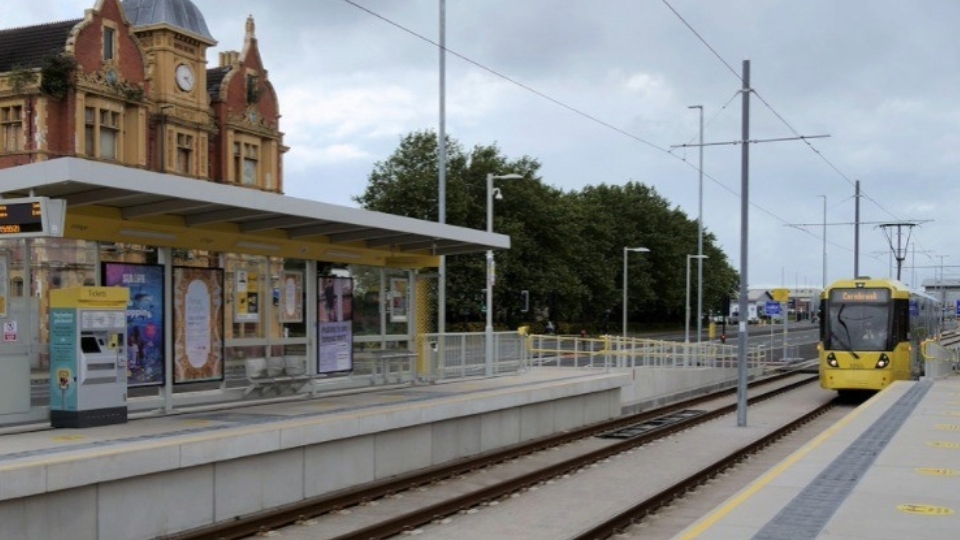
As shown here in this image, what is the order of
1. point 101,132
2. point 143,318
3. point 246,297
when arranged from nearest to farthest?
point 143,318 < point 246,297 < point 101,132

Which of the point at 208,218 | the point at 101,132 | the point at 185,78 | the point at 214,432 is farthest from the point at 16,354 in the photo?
the point at 185,78

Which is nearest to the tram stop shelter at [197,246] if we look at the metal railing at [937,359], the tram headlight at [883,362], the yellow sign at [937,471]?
the yellow sign at [937,471]

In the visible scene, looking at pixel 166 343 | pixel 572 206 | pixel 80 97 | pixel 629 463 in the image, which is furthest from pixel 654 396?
pixel 572 206

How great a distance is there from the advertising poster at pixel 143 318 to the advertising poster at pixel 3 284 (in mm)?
1330

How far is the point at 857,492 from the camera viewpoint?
1027 centimetres

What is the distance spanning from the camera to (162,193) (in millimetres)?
11008

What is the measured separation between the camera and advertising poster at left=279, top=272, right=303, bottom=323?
15.8m

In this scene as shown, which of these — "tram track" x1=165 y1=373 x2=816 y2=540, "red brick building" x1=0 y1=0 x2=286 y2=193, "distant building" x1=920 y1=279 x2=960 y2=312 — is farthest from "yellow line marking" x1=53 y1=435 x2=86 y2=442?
"distant building" x1=920 y1=279 x2=960 y2=312

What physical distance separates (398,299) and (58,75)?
27.4m

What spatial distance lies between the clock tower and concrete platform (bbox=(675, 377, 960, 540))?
36.8m

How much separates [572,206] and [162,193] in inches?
2209

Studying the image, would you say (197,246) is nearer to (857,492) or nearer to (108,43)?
(857,492)

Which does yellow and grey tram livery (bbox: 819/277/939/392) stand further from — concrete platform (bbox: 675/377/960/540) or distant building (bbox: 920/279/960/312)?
distant building (bbox: 920/279/960/312)

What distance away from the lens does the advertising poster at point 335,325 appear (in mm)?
16516
